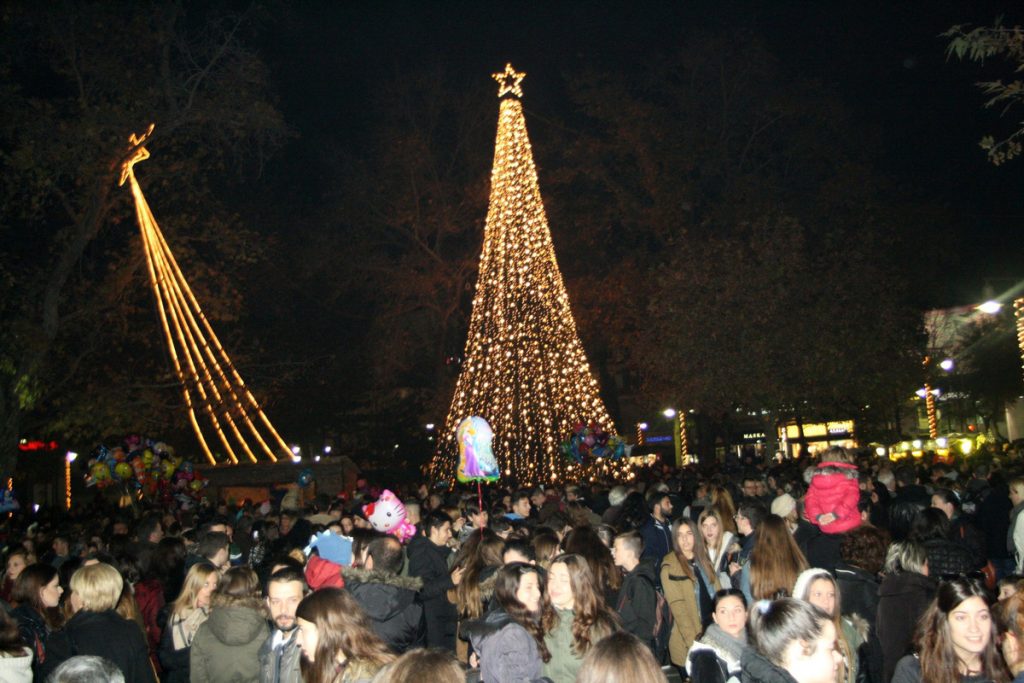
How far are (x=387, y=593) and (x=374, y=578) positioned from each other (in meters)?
0.13

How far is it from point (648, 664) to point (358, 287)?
107ft

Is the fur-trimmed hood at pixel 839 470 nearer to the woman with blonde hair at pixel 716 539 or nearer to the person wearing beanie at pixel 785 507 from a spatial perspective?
the person wearing beanie at pixel 785 507

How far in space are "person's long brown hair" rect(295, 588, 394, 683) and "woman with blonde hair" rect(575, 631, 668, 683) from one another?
3.71 ft

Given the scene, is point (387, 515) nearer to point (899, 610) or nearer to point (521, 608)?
point (521, 608)

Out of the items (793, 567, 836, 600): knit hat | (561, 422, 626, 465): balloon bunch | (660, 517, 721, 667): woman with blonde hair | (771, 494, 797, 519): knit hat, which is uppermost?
(561, 422, 626, 465): balloon bunch

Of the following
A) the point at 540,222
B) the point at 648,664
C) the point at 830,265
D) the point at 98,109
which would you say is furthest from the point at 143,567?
the point at 830,265

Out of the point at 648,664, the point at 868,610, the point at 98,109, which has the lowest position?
the point at 868,610

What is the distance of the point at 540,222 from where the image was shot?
75.0ft

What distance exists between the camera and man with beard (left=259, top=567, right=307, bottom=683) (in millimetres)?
4918

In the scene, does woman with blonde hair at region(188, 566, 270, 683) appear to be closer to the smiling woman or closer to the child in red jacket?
the smiling woman

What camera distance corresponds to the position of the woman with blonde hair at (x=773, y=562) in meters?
6.37

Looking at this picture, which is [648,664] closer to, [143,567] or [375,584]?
[375,584]

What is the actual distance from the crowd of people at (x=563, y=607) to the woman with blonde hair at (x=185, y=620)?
0.01 metres

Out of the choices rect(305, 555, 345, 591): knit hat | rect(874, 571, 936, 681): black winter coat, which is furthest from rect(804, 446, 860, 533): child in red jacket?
rect(305, 555, 345, 591): knit hat
